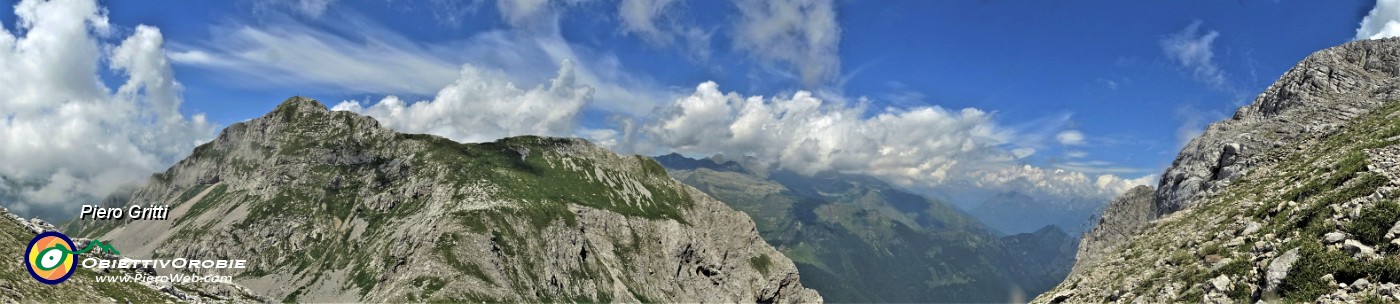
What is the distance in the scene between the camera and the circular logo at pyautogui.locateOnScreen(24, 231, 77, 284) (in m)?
45.5

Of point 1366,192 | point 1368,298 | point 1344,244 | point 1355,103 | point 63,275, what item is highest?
point 1355,103

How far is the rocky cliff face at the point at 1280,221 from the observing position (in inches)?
671

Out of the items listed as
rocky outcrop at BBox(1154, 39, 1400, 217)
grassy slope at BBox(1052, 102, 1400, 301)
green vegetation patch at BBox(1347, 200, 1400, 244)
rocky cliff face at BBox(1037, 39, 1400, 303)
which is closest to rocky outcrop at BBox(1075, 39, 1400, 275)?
rocky outcrop at BBox(1154, 39, 1400, 217)

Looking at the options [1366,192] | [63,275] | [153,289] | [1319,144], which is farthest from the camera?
[153,289]

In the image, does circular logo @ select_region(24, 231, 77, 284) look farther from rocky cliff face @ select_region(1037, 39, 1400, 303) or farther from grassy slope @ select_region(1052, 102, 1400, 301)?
grassy slope @ select_region(1052, 102, 1400, 301)

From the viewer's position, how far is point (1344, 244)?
57.9 ft

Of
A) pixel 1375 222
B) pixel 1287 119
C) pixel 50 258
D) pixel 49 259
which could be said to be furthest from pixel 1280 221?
pixel 49 259

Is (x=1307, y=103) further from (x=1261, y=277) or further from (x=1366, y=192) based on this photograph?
(x=1261, y=277)

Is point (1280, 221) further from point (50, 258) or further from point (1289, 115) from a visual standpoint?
point (50, 258)

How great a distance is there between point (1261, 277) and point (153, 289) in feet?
254

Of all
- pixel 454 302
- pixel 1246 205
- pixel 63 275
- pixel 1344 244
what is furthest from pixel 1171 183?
pixel 454 302

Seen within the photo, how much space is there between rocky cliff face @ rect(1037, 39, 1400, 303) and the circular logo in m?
70.3

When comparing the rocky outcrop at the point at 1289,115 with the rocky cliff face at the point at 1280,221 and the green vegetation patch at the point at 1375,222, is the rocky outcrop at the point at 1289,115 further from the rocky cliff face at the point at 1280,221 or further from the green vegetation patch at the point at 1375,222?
the green vegetation patch at the point at 1375,222

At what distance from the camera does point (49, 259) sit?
46.4 meters
